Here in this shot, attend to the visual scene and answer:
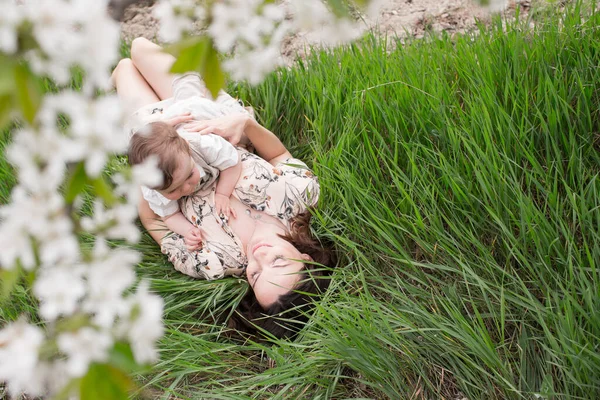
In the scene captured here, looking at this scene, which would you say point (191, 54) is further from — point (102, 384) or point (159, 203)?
point (159, 203)

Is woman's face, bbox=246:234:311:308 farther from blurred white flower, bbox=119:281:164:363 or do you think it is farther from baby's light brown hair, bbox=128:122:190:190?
blurred white flower, bbox=119:281:164:363

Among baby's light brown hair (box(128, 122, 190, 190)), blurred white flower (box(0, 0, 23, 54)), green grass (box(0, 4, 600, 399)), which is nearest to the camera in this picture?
blurred white flower (box(0, 0, 23, 54))

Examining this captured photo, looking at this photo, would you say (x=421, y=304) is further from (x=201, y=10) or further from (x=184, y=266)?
(x=201, y=10)

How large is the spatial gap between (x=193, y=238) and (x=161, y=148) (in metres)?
0.40

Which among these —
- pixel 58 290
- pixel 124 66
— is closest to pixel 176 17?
pixel 58 290

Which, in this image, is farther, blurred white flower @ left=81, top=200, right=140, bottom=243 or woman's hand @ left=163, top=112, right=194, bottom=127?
woman's hand @ left=163, top=112, right=194, bottom=127

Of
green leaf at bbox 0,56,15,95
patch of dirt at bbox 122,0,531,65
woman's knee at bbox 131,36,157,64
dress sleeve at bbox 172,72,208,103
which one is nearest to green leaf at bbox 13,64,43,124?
green leaf at bbox 0,56,15,95

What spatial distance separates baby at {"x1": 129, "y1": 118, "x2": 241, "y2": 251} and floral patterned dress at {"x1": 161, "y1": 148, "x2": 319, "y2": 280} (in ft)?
0.10

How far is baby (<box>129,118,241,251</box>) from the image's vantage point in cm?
194

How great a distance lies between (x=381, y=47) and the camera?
240 cm

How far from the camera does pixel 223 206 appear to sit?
2.24 meters

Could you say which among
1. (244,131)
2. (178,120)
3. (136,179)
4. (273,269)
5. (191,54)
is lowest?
(273,269)

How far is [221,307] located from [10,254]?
1665mm

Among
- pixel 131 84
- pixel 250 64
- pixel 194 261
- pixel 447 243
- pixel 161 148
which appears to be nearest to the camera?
pixel 250 64
